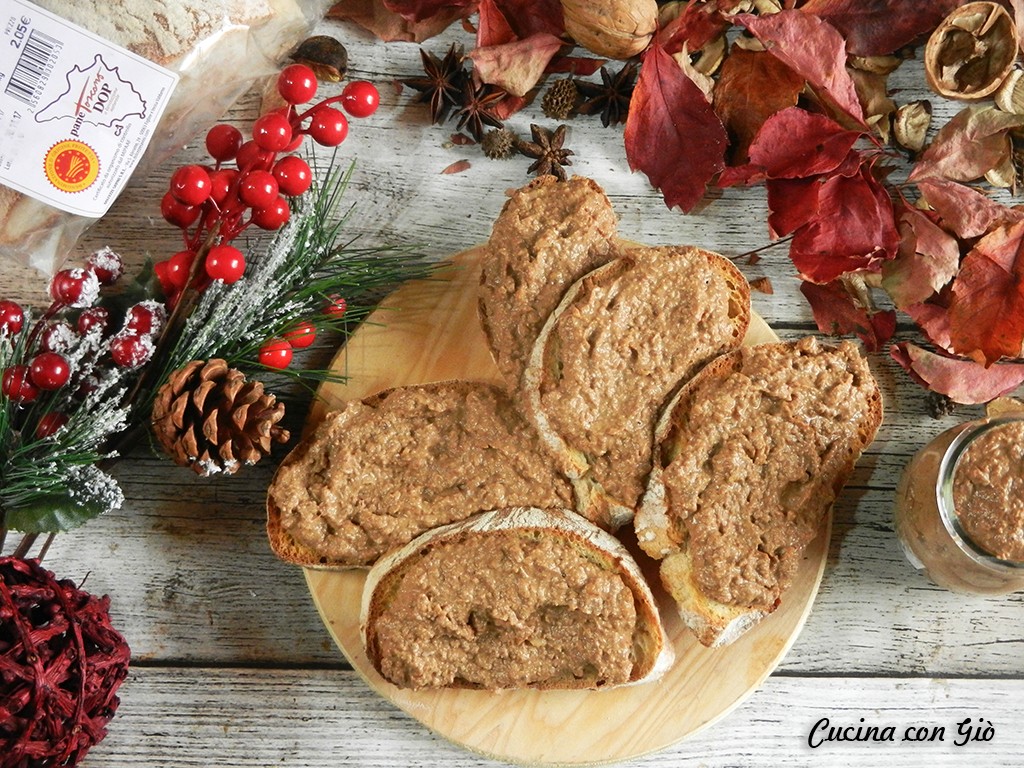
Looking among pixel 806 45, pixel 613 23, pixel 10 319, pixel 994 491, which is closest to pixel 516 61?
pixel 613 23

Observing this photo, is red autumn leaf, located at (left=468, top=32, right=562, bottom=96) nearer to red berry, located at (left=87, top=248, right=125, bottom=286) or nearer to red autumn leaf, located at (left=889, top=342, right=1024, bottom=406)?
red berry, located at (left=87, top=248, right=125, bottom=286)

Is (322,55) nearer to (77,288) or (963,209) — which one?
(77,288)

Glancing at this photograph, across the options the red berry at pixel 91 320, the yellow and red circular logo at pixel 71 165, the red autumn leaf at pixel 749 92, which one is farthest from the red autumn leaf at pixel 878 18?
the red berry at pixel 91 320

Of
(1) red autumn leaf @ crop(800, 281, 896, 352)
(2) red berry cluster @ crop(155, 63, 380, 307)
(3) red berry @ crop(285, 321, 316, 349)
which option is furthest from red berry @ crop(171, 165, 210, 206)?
(1) red autumn leaf @ crop(800, 281, 896, 352)

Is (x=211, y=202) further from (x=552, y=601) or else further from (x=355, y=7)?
(x=552, y=601)

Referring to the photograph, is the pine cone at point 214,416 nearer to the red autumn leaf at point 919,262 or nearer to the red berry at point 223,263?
the red berry at point 223,263
